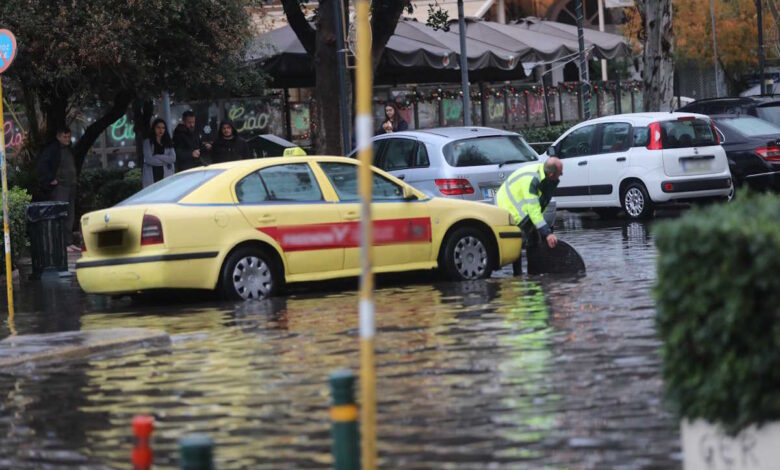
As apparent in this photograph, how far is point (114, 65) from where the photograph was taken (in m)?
23.7

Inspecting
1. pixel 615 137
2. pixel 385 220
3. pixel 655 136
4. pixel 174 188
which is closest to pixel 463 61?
pixel 615 137

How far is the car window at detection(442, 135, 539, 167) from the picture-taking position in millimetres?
19297

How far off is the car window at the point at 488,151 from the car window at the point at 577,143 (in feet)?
12.8

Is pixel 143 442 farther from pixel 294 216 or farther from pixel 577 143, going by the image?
pixel 577 143

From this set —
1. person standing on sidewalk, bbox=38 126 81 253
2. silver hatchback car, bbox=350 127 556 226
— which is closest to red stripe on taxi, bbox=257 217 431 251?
silver hatchback car, bbox=350 127 556 226

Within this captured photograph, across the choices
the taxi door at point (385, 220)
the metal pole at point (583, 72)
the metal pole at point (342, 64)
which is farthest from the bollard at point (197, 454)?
the metal pole at point (583, 72)

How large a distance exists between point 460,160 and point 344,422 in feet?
46.1

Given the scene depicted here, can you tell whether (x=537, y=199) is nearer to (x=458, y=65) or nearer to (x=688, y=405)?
(x=688, y=405)

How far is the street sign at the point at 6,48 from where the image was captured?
599 inches

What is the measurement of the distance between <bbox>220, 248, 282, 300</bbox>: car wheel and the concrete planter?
8521 millimetres

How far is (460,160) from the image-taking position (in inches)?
760

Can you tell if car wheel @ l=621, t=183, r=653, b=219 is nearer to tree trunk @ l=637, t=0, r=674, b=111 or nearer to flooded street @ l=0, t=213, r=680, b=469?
flooded street @ l=0, t=213, r=680, b=469

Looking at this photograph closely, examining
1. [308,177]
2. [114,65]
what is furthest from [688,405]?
[114,65]

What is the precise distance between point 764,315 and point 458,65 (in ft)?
92.9
